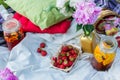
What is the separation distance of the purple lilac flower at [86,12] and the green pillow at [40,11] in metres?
0.30

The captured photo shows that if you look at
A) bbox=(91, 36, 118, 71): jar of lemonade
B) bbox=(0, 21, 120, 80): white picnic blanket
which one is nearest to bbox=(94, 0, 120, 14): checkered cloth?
bbox=(0, 21, 120, 80): white picnic blanket

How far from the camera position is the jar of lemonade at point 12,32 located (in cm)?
119

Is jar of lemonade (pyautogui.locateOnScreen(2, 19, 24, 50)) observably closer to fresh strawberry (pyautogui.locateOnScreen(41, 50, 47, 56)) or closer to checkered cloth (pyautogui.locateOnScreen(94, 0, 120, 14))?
fresh strawberry (pyautogui.locateOnScreen(41, 50, 47, 56))

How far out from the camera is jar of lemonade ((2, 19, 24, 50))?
3.92 feet

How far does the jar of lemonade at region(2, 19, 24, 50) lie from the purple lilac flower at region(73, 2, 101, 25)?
382 mm

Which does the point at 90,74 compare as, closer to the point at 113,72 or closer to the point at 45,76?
the point at 113,72

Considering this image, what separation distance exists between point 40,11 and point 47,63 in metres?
0.29

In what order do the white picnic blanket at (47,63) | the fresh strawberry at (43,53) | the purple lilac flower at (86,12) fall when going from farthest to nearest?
1. the fresh strawberry at (43,53)
2. the white picnic blanket at (47,63)
3. the purple lilac flower at (86,12)

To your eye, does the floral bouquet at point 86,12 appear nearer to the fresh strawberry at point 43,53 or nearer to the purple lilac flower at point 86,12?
the purple lilac flower at point 86,12

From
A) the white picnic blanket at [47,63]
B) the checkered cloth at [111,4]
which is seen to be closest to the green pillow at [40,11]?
the white picnic blanket at [47,63]

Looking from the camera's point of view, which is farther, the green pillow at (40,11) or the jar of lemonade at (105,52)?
the green pillow at (40,11)

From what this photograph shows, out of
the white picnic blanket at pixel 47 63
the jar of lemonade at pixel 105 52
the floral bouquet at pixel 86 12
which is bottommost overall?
the white picnic blanket at pixel 47 63

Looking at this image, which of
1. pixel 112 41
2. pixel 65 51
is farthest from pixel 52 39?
pixel 112 41

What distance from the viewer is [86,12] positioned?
93 centimetres
